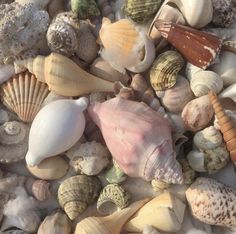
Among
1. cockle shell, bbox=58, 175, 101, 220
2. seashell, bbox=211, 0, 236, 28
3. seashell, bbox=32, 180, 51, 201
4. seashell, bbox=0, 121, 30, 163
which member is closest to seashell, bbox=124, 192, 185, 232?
cockle shell, bbox=58, 175, 101, 220

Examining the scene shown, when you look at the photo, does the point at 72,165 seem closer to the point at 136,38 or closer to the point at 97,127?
the point at 97,127

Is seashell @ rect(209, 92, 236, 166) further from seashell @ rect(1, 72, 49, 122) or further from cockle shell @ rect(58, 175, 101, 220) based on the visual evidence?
seashell @ rect(1, 72, 49, 122)

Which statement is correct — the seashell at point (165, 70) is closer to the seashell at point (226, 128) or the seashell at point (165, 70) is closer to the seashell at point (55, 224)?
A: the seashell at point (226, 128)

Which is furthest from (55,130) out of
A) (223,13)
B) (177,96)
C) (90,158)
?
(223,13)

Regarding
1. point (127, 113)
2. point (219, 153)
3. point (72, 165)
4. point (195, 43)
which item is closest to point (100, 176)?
point (72, 165)

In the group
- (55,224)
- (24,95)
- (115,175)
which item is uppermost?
(24,95)

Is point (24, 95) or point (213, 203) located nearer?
point (213, 203)

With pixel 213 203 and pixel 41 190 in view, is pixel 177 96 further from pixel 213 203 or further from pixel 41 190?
pixel 41 190
